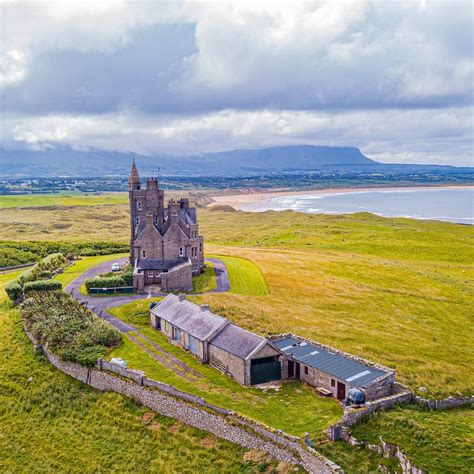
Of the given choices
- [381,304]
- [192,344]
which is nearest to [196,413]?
[192,344]

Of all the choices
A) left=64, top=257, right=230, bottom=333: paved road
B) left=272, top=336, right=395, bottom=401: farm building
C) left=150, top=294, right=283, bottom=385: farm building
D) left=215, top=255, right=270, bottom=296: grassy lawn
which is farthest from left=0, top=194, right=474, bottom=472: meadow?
left=150, top=294, right=283, bottom=385: farm building

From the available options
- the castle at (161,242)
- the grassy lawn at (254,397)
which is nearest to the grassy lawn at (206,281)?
the castle at (161,242)

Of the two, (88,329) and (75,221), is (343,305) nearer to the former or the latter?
(88,329)

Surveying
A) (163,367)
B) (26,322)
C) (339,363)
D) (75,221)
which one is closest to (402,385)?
(339,363)

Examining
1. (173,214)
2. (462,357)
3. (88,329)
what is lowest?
(462,357)

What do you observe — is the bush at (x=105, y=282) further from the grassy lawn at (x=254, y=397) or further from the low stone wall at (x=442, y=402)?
the low stone wall at (x=442, y=402)

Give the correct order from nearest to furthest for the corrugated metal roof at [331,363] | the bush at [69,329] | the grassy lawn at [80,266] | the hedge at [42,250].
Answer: the corrugated metal roof at [331,363]
the bush at [69,329]
the grassy lawn at [80,266]
the hedge at [42,250]

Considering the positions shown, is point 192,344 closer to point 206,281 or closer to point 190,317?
point 190,317
